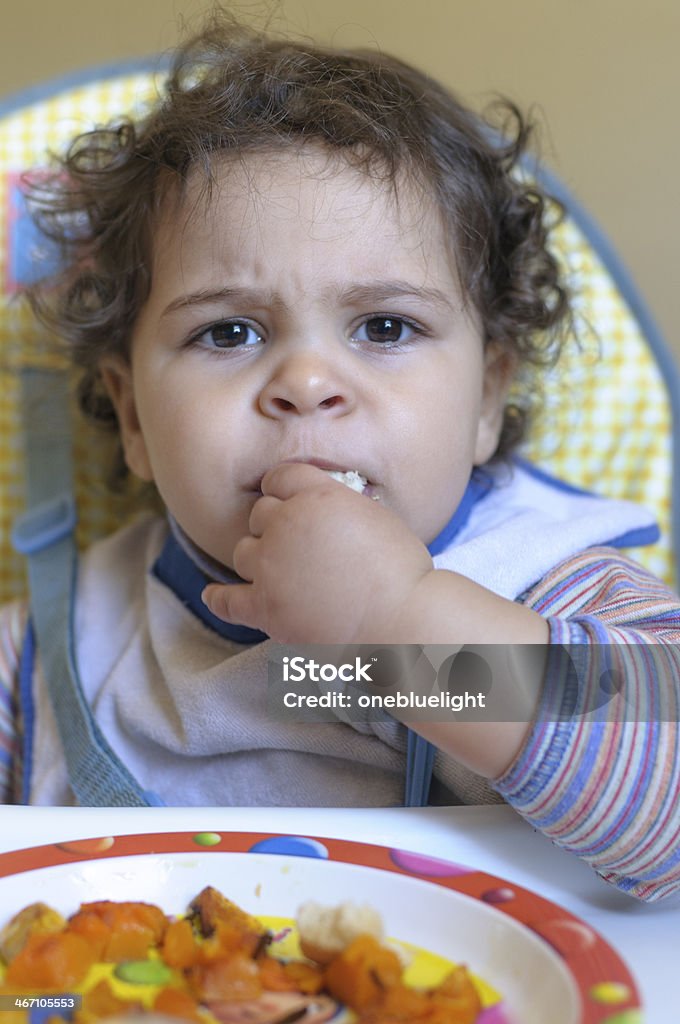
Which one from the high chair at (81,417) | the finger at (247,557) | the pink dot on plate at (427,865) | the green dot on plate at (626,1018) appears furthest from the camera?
the high chair at (81,417)

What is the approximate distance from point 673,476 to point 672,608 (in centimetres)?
34

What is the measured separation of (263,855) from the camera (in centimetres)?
47

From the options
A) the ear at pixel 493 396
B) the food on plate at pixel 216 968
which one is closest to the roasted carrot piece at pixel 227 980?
the food on plate at pixel 216 968

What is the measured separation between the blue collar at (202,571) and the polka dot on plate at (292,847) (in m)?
0.28

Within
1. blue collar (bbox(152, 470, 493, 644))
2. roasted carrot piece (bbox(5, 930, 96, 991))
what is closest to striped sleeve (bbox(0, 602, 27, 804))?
blue collar (bbox(152, 470, 493, 644))

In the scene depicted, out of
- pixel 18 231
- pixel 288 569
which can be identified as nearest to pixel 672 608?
pixel 288 569

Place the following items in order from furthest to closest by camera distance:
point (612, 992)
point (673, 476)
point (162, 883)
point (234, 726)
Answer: point (673, 476) < point (234, 726) < point (162, 883) < point (612, 992)

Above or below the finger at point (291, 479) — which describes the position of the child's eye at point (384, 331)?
above

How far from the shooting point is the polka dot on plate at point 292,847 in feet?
1.53

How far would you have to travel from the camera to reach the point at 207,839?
48 centimetres

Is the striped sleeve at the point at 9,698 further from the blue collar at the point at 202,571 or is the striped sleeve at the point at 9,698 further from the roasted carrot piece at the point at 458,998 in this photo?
the roasted carrot piece at the point at 458,998

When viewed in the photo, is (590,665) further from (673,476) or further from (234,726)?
(673,476)

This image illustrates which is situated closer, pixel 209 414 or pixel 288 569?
pixel 288 569

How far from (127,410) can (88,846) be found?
16.9 inches
